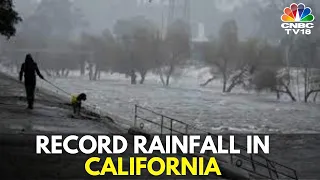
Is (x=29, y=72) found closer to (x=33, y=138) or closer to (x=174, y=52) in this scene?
(x=33, y=138)

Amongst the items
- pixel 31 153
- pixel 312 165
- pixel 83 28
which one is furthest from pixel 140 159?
pixel 83 28

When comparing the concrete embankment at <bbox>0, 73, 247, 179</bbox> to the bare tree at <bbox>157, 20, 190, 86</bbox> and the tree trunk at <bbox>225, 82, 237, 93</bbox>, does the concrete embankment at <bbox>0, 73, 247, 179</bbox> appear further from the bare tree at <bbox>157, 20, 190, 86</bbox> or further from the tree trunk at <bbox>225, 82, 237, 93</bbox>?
the bare tree at <bbox>157, 20, 190, 86</bbox>

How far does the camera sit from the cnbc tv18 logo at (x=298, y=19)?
1870 inches

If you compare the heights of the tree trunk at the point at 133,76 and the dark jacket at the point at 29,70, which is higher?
the dark jacket at the point at 29,70

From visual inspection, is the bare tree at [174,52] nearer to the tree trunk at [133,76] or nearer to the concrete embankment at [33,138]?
the tree trunk at [133,76]

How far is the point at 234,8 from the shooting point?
356ft

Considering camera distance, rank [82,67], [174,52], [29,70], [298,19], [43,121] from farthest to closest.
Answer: [82,67] < [174,52] < [298,19] < [29,70] < [43,121]

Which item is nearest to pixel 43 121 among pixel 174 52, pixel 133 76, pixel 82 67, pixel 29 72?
pixel 29 72

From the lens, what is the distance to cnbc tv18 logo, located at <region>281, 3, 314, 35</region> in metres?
47.5

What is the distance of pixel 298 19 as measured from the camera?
161ft

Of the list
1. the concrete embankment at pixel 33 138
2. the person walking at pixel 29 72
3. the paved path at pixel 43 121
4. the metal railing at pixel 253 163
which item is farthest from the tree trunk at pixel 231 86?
the person walking at pixel 29 72

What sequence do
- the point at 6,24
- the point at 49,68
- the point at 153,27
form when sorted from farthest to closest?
the point at 49,68, the point at 153,27, the point at 6,24

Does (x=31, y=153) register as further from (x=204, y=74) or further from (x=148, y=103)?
(x=204, y=74)

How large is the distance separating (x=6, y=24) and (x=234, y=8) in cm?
9435
